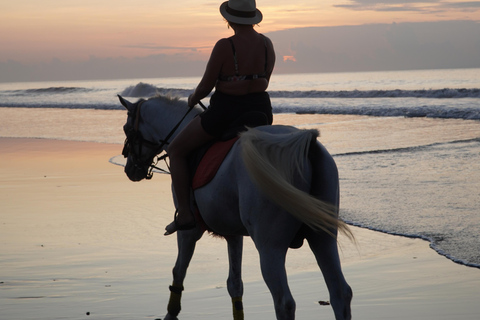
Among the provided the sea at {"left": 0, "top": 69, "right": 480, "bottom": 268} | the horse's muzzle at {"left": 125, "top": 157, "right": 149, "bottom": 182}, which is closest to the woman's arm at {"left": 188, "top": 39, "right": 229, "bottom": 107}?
the sea at {"left": 0, "top": 69, "right": 480, "bottom": 268}

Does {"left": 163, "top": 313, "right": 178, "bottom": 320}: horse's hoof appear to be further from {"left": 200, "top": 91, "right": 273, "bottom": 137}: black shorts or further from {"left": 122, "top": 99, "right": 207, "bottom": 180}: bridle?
{"left": 200, "top": 91, "right": 273, "bottom": 137}: black shorts

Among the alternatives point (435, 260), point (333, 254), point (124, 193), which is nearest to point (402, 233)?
point (435, 260)

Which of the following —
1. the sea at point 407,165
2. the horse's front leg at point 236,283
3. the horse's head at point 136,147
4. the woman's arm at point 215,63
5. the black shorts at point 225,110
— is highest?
the woman's arm at point 215,63

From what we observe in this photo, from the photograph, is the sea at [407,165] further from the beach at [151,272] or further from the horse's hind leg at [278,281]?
the horse's hind leg at [278,281]

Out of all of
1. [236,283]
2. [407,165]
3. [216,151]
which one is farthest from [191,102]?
[407,165]

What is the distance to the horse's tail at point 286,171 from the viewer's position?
327cm

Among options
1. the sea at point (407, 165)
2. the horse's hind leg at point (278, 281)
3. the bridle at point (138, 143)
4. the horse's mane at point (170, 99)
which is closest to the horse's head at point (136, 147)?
the bridle at point (138, 143)

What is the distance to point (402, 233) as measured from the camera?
23.2ft

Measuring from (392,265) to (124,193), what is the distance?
17.5 feet

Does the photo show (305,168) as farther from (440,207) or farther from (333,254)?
(440,207)

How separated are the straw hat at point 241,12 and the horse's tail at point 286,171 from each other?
87 cm

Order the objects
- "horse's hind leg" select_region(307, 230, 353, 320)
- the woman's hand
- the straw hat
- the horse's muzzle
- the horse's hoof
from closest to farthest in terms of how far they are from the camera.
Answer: "horse's hind leg" select_region(307, 230, 353, 320), the straw hat, the woman's hand, the horse's hoof, the horse's muzzle

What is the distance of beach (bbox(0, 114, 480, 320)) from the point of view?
192 inches

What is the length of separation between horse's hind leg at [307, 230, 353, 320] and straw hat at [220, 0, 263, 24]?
1.45 meters
